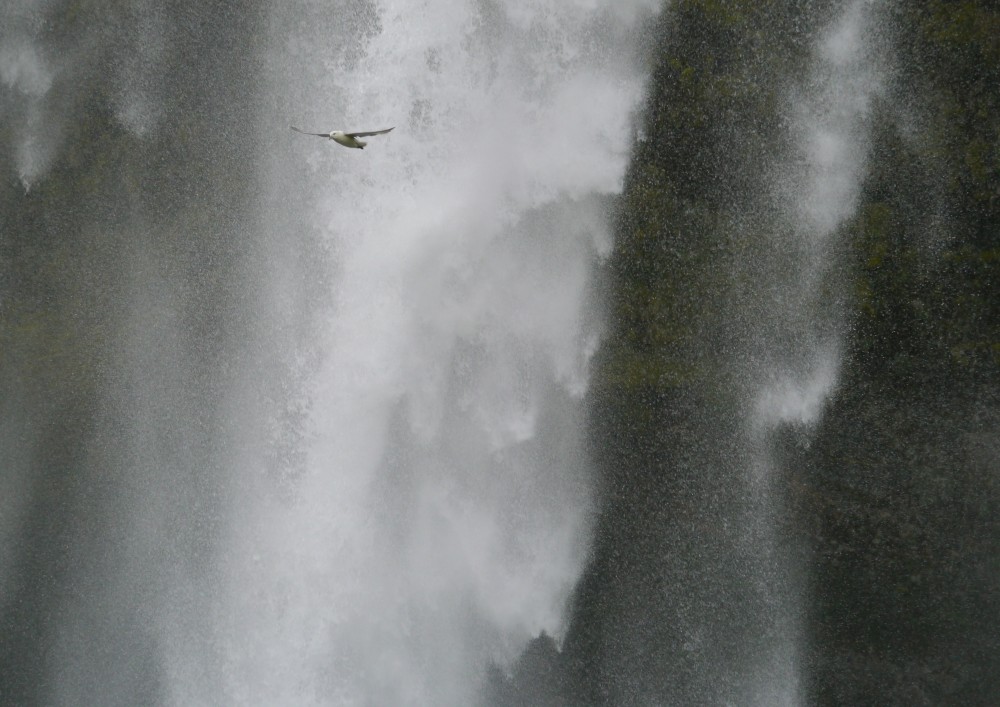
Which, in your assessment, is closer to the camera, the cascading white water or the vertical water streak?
the vertical water streak

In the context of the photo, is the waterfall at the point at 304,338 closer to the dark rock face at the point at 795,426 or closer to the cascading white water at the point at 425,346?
the cascading white water at the point at 425,346

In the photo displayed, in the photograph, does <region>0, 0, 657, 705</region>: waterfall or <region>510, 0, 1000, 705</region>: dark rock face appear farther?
<region>0, 0, 657, 705</region>: waterfall

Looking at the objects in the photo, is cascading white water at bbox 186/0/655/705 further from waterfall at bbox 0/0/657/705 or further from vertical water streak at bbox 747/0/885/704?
vertical water streak at bbox 747/0/885/704

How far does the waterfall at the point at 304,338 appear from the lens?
2693mm

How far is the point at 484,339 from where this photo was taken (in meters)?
2.73

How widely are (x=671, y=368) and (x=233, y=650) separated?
6.17ft

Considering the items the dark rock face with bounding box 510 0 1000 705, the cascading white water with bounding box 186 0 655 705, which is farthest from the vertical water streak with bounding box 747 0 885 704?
the cascading white water with bounding box 186 0 655 705

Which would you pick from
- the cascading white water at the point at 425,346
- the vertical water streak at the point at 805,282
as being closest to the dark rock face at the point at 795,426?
the vertical water streak at the point at 805,282

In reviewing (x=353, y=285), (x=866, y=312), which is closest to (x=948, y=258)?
(x=866, y=312)

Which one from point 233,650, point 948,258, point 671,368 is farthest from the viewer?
point 233,650

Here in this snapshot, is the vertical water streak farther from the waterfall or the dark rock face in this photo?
the waterfall

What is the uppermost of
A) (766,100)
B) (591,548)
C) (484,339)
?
(766,100)

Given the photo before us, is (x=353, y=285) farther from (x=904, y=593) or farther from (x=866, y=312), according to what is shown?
(x=904, y=593)

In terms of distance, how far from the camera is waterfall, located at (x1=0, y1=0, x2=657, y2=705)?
2.69m
